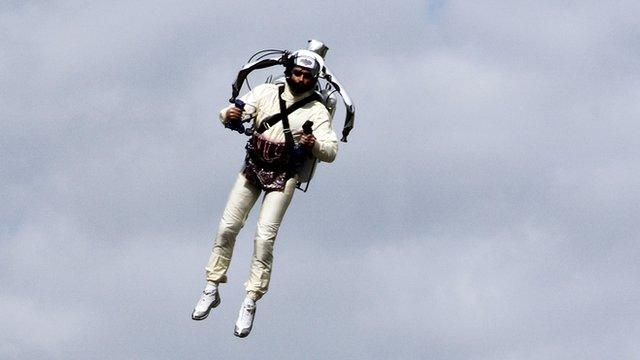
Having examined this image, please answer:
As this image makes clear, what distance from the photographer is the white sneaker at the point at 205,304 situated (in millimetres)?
32469

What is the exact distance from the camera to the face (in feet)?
106

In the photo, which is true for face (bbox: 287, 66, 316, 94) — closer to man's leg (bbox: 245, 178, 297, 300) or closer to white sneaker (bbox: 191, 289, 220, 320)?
man's leg (bbox: 245, 178, 297, 300)

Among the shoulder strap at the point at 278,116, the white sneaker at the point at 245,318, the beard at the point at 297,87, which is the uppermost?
the beard at the point at 297,87

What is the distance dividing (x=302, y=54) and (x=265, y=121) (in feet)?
4.99

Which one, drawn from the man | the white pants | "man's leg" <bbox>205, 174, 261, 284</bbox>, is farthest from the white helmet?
"man's leg" <bbox>205, 174, 261, 284</bbox>

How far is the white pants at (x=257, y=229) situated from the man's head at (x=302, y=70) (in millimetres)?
1880

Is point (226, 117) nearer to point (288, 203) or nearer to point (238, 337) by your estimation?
point (288, 203)

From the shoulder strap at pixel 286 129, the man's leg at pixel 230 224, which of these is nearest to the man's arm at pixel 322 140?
the shoulder strap at pixel 286 129

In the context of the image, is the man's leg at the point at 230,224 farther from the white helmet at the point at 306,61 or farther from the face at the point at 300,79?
the white helmet at the point at 306,61

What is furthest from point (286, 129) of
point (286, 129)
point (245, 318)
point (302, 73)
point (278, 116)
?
point (245, 318)

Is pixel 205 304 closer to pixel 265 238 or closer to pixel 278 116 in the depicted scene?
pixel 265 238

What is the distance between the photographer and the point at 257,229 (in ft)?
106

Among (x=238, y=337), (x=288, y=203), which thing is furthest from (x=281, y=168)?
(x=238, y=337)

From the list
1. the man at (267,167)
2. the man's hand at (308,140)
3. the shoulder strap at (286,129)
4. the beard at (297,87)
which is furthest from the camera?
the beard at (297,87)
